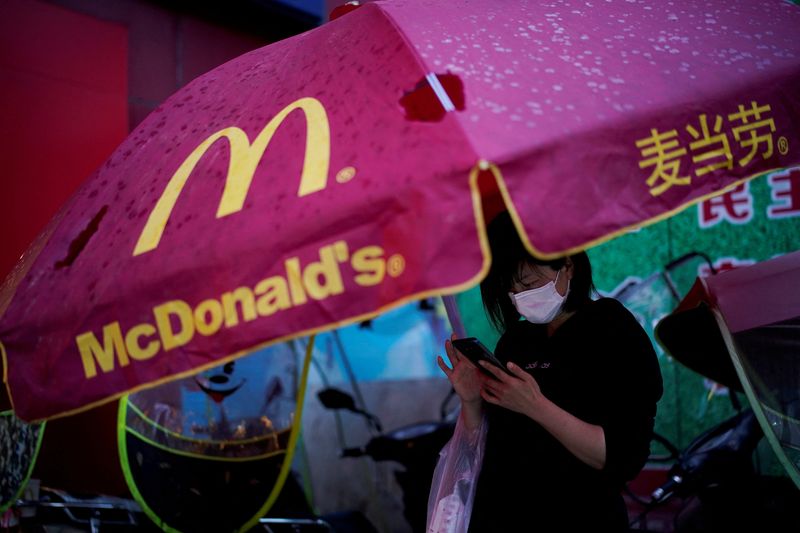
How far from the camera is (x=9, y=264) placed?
4262mm

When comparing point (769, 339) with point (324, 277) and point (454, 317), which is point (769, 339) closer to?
point (454, 317)

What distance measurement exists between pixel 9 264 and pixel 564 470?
3.33 m

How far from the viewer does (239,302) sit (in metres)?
1.57

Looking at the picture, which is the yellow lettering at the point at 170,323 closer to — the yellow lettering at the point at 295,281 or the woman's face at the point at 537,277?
the yellow lettering at the point at 295,281

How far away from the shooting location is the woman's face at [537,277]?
223 centimetres

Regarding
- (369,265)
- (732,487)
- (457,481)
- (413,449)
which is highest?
(369,265)

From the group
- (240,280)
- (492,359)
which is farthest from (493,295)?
(240,280)

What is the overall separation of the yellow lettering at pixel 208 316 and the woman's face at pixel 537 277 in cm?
95

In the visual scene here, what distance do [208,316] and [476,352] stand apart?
2.66 feet

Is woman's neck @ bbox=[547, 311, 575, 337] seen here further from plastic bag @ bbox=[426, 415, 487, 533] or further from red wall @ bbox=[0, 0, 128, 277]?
red wall @ bbox=[0, 0, 128, 277]

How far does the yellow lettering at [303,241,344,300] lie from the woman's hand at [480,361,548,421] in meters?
0.77

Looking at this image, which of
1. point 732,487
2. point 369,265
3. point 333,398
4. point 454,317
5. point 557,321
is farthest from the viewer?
point 333,398

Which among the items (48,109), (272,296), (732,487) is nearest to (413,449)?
(732,487)

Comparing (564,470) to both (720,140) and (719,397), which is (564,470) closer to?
(720,140)
